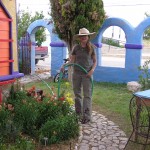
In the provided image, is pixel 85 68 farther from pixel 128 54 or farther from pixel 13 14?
pixel 128 54

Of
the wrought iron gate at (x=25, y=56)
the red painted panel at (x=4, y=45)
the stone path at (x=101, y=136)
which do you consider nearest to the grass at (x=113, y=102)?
the stone path at (x=101, y=136)

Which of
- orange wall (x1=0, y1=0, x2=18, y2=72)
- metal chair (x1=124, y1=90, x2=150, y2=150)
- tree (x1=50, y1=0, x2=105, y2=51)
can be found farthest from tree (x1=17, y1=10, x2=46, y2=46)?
metal chair (x1=124, y1=90, x2=150, y2=150)

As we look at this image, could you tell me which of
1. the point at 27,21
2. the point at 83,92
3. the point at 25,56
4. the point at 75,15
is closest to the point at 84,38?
the point at 83,92

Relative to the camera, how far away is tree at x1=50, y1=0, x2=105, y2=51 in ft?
32.8

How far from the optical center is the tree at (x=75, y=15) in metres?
10.0

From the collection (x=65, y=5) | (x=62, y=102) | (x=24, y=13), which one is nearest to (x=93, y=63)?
(x=62, y=102)

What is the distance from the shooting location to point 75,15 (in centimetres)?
1019

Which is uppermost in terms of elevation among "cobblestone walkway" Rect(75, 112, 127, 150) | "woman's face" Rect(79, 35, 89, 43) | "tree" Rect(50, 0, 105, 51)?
"tree" Rect(50, 0, 105, 51)

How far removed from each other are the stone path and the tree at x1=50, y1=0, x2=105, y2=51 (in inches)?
179

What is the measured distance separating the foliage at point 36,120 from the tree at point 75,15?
197 inches

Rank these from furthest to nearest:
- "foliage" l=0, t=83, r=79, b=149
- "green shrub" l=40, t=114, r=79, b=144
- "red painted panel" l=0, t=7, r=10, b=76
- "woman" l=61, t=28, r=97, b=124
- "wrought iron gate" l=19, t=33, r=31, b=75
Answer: "wrought iron gate" l=19, t=33, r=31, b=75 → "woman" l=61, t=28, r=97, b=124 → "red painted panel" l=0, t=7, r=10, b=76 → "green shrub" l=40, t=114, r=79, b=144 → "foliage" l=0, t=83, r=79, b=149

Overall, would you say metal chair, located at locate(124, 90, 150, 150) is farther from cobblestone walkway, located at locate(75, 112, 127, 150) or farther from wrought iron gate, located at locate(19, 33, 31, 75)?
wrought iron gate, located at locate(19, 33, 31, 75)

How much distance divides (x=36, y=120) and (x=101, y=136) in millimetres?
1274

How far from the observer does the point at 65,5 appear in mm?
9859
